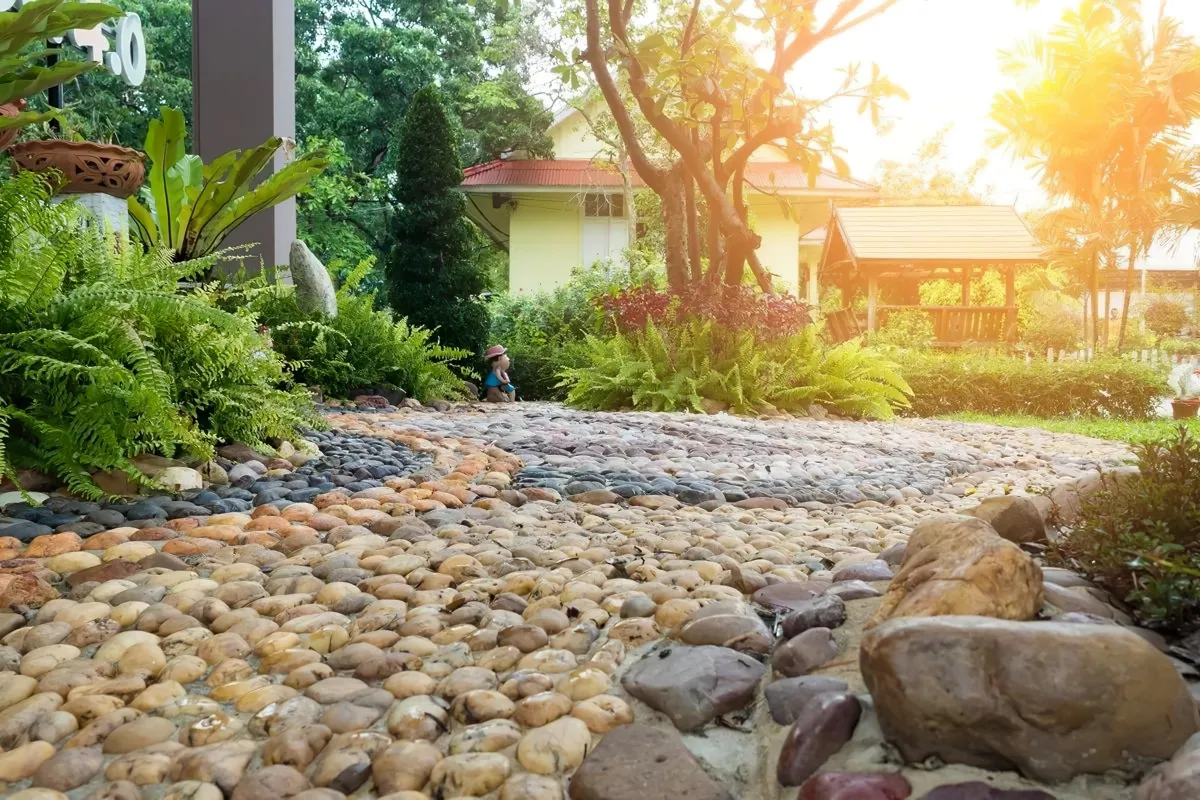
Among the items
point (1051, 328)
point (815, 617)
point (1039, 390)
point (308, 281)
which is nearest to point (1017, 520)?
point (815, 617)

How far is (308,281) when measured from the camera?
6.50m

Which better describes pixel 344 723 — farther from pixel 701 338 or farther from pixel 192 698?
pixel 701 338

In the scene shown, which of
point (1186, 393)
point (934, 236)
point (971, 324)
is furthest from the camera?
point (934, 236)

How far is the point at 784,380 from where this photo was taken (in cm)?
689

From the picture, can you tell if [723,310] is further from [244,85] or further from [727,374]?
[244,85]

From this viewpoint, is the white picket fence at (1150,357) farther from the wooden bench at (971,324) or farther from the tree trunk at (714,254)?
the tree trunk at (714,254)

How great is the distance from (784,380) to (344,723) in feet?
19.4

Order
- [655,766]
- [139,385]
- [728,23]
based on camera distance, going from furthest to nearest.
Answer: [728,23]
[139,385]
[655,766]

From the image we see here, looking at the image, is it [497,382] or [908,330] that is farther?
→ [908,330]

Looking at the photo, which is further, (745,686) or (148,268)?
(148,268)

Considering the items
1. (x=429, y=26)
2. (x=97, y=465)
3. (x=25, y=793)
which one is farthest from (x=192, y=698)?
(x=429, y=26)

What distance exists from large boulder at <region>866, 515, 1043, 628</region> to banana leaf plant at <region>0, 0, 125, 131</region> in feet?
8.57

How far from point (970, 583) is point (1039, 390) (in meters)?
9.26

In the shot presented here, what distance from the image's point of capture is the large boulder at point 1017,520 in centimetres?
196
